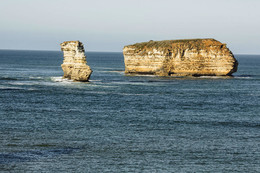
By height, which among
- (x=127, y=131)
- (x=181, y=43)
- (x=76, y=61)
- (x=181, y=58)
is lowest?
(x=127, y=131)

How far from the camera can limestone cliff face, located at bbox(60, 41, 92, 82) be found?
95.6 metres

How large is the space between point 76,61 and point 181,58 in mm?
37406

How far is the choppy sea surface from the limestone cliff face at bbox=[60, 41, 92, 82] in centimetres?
1573

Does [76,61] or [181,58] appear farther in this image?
[181,58]

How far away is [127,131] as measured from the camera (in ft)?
151

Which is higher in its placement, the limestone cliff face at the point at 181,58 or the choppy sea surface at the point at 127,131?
the limestone cliff face at the point at 181,58

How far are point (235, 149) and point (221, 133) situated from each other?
663cm

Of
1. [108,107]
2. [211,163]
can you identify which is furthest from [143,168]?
[108,107]

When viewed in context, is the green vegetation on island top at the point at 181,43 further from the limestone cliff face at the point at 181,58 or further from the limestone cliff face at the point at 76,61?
the limestone cliff face at the point at 76,61

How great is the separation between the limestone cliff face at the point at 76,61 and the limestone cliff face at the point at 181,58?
3333cm

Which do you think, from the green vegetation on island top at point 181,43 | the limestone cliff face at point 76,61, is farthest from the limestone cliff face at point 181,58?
the limestone cliff face at point 76,61

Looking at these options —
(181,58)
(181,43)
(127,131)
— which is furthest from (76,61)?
(127,131)

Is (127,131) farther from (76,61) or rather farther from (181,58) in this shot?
(181,58)

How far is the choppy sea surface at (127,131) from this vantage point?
3441 centimetres
